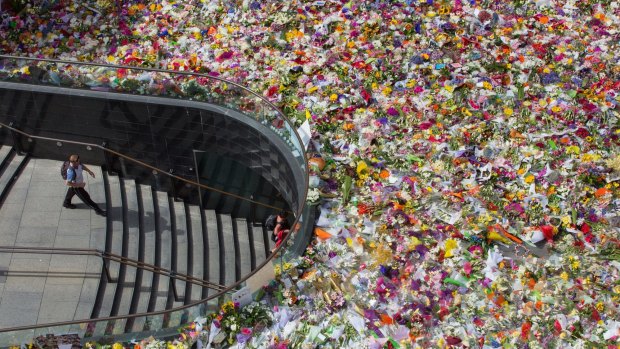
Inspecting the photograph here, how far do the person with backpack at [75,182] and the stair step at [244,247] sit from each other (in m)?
2.21

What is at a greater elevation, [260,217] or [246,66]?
[246,66]

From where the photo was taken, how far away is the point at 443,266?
28.8 feet

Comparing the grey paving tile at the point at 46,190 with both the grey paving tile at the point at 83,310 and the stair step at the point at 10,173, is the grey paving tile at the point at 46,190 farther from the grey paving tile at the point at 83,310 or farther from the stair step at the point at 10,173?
the grey paving tile at the point at 83,310

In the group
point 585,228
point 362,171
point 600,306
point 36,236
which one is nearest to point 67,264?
point 36,236

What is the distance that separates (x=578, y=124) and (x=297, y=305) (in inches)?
183

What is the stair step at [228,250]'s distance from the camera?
38.9ft

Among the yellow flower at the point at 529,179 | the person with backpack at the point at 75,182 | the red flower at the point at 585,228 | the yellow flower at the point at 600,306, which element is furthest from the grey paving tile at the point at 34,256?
the yellow flower at the point at 600,306

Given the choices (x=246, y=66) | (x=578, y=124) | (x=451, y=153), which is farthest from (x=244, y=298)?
(x=578, y=124)

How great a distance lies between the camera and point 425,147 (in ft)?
33.1

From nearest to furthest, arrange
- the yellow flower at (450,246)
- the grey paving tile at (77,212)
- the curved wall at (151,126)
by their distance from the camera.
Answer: the yellow flower at (450,246), the curved wall at (151,126), the grey paving tile at (77,212)

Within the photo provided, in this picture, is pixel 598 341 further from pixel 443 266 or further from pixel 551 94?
pixel 551 94

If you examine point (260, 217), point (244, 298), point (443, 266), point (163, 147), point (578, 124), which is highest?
point (578, 124)

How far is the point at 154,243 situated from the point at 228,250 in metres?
1.23

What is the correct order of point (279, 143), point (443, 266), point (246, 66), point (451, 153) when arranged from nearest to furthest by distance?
point (443, 266) < point (451, 153) < point (279, 143) < point (246, 66)
